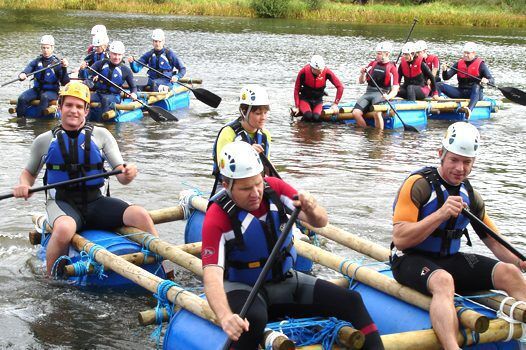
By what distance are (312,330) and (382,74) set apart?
12.2 m

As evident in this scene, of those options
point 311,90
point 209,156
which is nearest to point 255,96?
point 209,156

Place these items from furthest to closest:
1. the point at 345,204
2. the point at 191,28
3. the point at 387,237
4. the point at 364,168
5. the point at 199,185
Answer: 1. the point at 191,28
2. the point at 364,168
3. the point at 199,185
4. the point at 345,204
5. the point at 387,237

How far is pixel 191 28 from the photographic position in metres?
38.2

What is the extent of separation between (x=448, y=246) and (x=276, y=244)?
1.58 meters

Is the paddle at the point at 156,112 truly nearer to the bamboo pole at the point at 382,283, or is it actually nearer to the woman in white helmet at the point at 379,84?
the woman in white helmet at the point at 379,84

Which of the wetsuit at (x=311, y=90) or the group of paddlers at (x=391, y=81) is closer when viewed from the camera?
the wetsuit at (x=311, y=90)

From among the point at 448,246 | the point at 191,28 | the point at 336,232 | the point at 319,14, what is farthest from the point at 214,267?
the point at 319,14

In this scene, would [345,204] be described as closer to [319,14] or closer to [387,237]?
[387,237]

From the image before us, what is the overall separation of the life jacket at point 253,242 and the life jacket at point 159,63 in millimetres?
13693

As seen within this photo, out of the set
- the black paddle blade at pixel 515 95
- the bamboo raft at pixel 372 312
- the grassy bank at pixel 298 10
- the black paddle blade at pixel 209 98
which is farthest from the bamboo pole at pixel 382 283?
the grassy bank at pixel 298 10

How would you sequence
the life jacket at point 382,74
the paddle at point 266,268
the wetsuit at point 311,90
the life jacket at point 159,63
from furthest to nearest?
the life jacket at point 159,63 → the life jacket at point 382,74 → the wetsuit at point 311,90 → the paddle at point 266,268

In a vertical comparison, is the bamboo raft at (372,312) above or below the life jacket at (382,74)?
below

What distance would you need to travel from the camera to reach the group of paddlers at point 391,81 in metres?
17.0

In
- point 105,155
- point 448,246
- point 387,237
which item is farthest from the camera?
point 387,237
